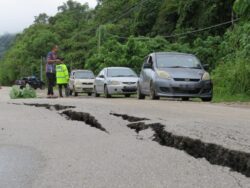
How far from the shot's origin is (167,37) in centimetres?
4756

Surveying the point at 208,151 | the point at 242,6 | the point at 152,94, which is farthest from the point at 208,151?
the point at 242,6

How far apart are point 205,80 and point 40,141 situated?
895cm

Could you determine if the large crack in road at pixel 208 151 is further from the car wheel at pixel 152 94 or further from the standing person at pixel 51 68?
the standing person at pixel 51 68

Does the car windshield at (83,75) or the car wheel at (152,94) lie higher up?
the car windshield at (83,75)

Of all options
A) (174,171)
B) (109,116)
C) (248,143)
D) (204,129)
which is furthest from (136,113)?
(174,171)

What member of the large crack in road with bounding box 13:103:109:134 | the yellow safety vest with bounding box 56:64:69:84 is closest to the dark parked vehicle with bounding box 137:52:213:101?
the large crack in road with bounding box 13:103:109:134

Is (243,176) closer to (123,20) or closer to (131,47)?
Answer: (131,47)

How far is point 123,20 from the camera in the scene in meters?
66.5

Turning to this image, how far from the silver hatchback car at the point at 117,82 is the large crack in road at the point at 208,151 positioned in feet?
43.4

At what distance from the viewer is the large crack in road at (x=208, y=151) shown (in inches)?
192

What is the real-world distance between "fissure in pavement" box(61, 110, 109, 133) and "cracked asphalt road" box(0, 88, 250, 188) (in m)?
0.10

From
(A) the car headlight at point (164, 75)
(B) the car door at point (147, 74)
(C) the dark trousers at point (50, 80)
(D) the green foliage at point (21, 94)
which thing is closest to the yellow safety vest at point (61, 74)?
(C) the dark trousers at point (50, 80)

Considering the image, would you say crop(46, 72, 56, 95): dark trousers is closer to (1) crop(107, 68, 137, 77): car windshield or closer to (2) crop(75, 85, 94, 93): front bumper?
(1) crop(107, 68, 137, 77): car windshield

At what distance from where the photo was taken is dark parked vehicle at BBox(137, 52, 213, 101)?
15.0m
